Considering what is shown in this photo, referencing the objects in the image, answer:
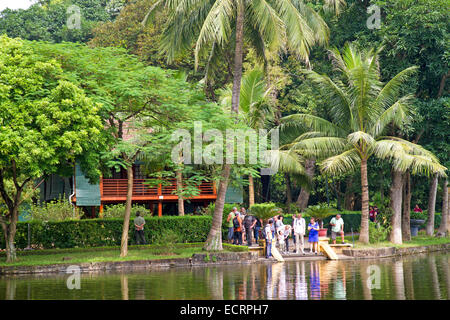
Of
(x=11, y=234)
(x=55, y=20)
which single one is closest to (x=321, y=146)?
(x=11, y=234)

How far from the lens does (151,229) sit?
95.6 feet

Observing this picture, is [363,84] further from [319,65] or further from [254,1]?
[319,65]

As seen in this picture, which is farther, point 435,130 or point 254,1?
point 435,130

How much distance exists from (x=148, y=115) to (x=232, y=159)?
142 inches

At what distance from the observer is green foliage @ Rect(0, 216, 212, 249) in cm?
2727

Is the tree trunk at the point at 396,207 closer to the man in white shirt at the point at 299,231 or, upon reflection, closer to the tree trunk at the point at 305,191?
the man in white shirt at the point at 299,231

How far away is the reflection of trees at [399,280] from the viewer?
551 inches

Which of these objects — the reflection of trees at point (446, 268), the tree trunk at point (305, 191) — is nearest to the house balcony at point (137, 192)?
the tree trunk at point (305, 191)

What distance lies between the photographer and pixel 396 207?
31.1 m

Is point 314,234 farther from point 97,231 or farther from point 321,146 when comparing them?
point 97,231

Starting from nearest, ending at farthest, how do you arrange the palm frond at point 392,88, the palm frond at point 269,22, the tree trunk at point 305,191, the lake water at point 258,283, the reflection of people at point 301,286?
the reflection of people at point 301,286, the lake water at point 258,283, the palm frond at point 269,22, the palm frond at point 392,88, the tree trunk at point 305,191

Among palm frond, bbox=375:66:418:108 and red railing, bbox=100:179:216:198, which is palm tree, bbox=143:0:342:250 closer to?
palm frond, bbox=375:66:418:108

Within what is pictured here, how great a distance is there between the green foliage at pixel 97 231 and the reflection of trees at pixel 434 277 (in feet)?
33.1

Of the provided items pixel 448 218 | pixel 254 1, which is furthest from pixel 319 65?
pixel 254 1
